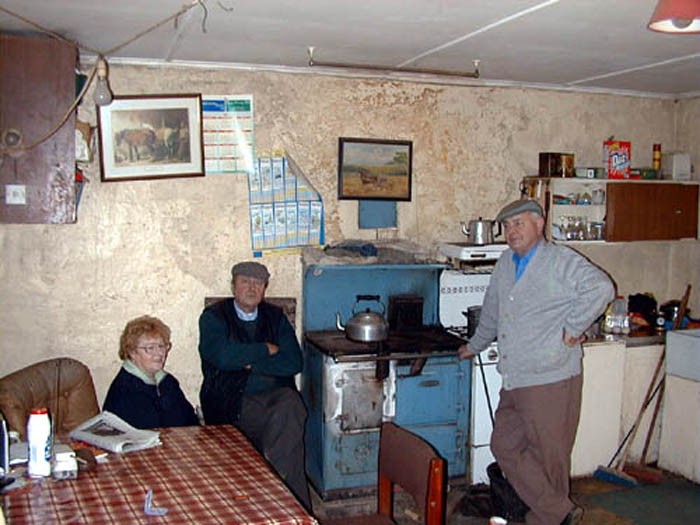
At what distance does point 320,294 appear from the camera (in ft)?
14.2

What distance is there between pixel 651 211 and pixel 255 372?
2.90 meters

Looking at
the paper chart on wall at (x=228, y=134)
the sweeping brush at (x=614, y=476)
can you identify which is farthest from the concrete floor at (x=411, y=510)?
the paper chart on wall at (x=228, y=134)

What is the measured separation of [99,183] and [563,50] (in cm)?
264

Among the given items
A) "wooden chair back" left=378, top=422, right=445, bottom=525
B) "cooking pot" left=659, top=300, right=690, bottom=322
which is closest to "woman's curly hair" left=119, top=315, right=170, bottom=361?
"wooden chair back" left=378, top=422, right=445, bottom=525

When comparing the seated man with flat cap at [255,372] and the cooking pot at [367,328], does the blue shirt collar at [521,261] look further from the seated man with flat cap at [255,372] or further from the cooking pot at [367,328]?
the seated man with flat cap at [255,372]

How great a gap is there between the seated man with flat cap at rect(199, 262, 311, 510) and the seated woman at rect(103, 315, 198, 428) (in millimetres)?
541

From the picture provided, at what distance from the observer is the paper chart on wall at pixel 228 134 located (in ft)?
13.4

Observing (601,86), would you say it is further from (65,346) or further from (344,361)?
(65,346)

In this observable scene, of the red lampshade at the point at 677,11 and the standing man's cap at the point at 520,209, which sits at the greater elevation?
the red lampshade at the point at 677,11

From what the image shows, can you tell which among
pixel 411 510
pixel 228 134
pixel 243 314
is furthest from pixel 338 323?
pixel 228 134

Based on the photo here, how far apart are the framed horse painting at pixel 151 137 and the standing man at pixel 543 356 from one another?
1.85 meters

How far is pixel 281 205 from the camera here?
14.0 ft

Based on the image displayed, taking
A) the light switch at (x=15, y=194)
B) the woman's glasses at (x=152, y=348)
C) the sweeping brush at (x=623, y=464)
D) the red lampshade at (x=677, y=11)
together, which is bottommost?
the sweeping brush at (x=623, y=464)

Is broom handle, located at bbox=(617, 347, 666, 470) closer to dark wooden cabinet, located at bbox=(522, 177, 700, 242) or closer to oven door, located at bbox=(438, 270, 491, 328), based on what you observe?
dark wooden cabinet, located at bbox=(522, 177, 700, 242)
